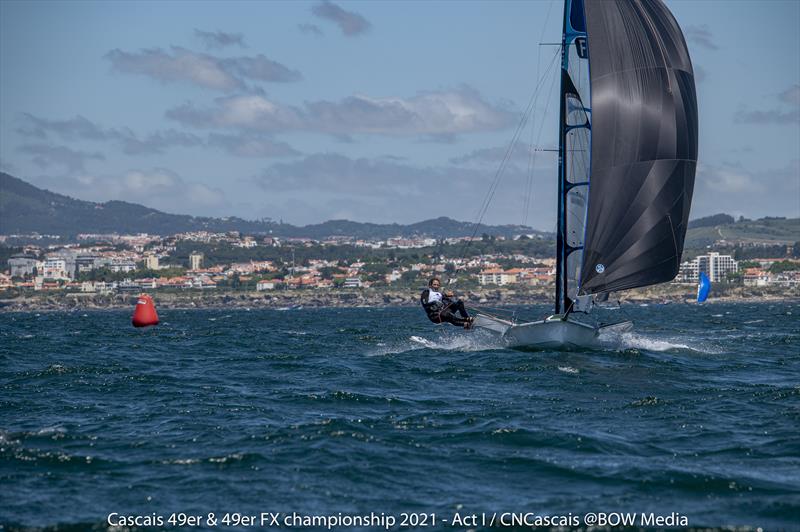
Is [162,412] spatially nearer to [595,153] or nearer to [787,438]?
[787,438]

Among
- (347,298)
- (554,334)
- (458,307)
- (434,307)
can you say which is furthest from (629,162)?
(347,298)

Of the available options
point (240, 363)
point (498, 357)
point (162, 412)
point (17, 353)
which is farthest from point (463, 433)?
point (17, 353)

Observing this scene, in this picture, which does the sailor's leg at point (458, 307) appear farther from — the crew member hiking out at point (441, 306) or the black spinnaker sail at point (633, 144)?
the black spinnaker sail at point (633, 144)

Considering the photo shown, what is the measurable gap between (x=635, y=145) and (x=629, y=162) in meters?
0.49

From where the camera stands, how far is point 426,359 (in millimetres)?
32531

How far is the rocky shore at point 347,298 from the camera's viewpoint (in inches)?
7101

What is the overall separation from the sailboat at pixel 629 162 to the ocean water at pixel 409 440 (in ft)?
6.62

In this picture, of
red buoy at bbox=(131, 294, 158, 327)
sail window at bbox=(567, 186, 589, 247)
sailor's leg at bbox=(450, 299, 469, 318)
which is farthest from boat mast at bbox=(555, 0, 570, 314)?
red buoy at bbox=(131, 294, 158, 327)

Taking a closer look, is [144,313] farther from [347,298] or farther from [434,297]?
[347,298]

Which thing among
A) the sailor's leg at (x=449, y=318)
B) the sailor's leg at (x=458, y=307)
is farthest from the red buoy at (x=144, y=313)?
the sailor's leg at (x=458, y=307)

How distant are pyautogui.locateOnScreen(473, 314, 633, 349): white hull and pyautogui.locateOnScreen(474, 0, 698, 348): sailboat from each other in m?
0.03

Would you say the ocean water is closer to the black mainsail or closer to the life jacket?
the life jacket

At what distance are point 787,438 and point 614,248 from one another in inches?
537

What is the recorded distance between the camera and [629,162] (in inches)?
1199
